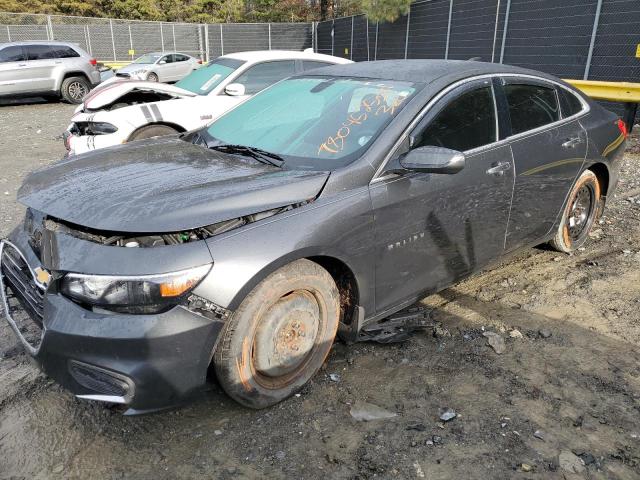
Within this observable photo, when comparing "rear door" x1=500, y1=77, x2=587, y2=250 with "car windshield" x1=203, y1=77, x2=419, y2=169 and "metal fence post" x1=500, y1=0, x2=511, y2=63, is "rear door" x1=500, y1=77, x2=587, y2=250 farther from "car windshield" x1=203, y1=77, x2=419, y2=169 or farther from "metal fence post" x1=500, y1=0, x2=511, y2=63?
"metal fence post" x1=500, y1=0, x2=511, y2=63

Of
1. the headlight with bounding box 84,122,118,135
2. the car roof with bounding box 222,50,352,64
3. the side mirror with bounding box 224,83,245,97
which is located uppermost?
the car roof with bounding box 222,50,352,64

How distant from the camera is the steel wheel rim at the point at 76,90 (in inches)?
623

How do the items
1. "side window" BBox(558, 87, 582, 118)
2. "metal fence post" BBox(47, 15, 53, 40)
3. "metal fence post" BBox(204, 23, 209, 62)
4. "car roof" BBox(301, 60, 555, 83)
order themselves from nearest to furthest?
"car roof" BBox(301, 60, 555, 83) → "side window" BBox(558, 87, 582, 118) → "metal fence post" BBox(47, 15, 53, 40) → "metal fence post" BBox(204, 23, 209, 62)

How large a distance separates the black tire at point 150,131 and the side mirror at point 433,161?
448cm

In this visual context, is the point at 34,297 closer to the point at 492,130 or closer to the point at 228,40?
the point at 492,130

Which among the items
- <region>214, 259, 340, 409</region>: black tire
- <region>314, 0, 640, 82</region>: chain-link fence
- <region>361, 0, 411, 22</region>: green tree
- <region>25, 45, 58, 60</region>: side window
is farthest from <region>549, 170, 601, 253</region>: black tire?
<region>361, 0, 411, 22</region>: green tree

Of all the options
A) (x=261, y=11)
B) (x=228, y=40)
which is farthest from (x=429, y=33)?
(x=261, y=11)

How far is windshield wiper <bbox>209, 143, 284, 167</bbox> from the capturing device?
3081 mm

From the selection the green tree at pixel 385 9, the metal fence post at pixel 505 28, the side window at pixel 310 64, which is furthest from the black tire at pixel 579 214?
the green tree at pixel 385 9

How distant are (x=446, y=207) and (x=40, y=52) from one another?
1567 cm

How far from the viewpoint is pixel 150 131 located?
6664 millimetres

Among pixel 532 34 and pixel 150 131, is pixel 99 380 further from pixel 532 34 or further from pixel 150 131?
pixel 532 34

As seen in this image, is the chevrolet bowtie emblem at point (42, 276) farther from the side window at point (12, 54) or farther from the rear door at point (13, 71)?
the side window at point (12, 54)

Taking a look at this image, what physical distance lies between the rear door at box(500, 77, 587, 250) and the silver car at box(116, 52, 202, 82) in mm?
17791
